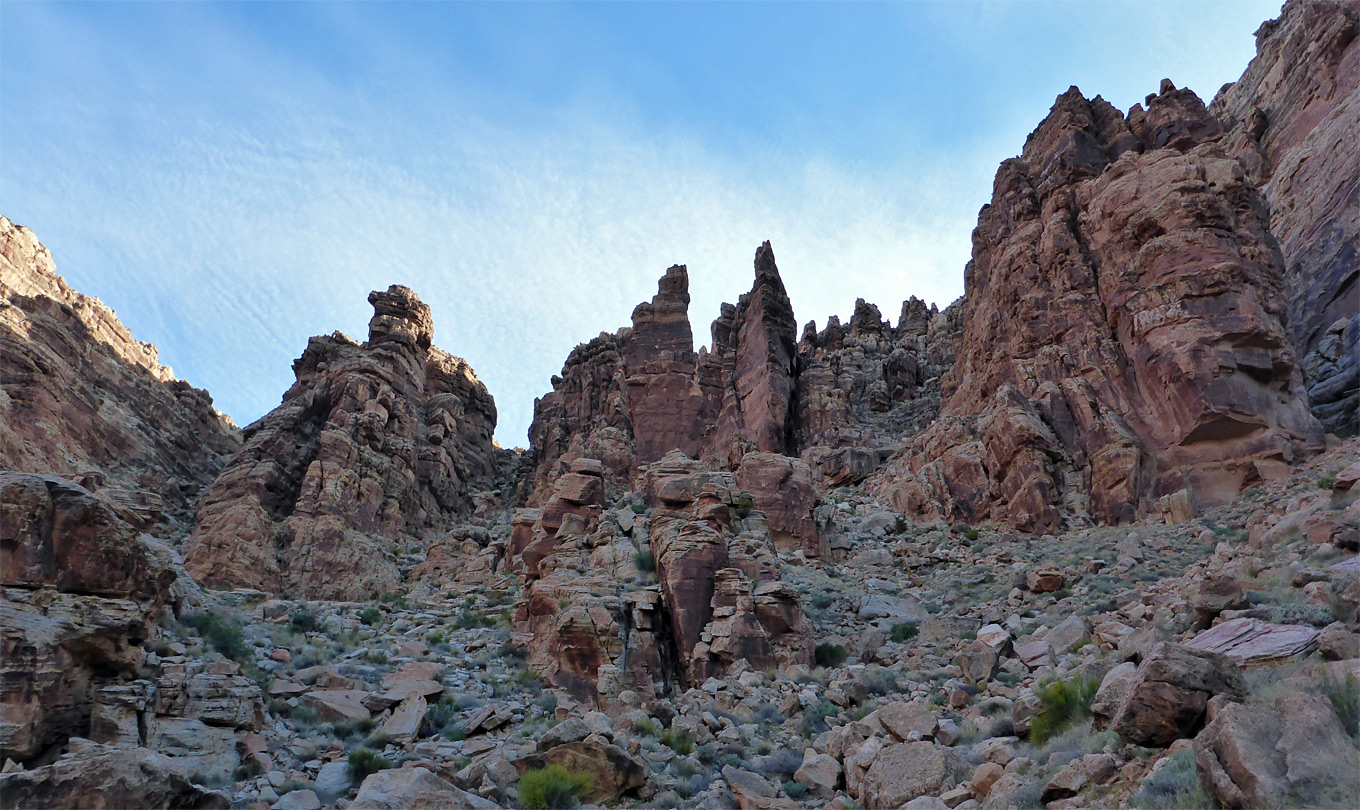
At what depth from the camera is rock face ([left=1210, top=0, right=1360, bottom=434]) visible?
107ft

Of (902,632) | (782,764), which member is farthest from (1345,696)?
(902,632)

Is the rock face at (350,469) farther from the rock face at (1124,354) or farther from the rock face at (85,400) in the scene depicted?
the rock face at (1124,354)

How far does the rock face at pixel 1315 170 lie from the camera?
32719 millimetres

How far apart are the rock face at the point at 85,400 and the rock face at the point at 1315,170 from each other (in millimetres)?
51370

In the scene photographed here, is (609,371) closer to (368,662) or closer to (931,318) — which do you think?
(931,318)

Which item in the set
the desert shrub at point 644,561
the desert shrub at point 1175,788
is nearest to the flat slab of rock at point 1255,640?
the desert shrub at point 1175,788

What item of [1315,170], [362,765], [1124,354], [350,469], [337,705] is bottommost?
[362,765]

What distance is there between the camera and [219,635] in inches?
626

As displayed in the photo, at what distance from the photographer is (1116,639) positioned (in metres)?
12.9

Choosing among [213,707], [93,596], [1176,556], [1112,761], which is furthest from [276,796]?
[1176,556]

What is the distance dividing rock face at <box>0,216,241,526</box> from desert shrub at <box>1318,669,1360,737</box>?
37.9 meters

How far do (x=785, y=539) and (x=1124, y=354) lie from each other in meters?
17.2

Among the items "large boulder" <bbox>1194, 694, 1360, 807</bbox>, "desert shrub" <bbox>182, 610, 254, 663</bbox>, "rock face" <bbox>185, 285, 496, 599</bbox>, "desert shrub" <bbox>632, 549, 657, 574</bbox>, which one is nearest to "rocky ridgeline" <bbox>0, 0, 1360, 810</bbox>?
"large boulder" <bbox>1194, 694, 1360, 807</bbox>

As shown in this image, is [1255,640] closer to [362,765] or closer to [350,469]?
[362,765]
